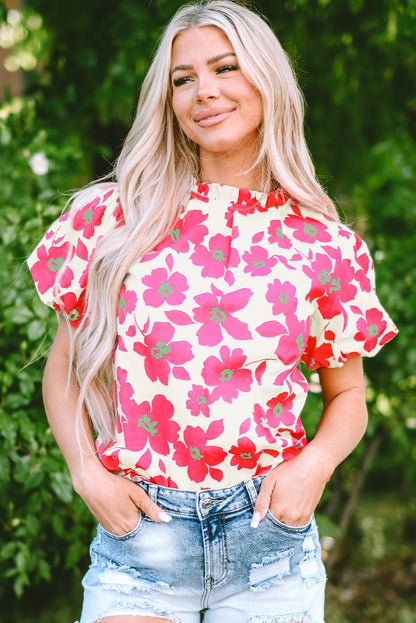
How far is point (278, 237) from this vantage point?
1601 millimetres

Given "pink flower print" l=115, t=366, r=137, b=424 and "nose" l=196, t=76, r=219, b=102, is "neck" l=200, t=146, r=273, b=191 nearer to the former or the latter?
"nose" l=196, t=76, r=219, b=102

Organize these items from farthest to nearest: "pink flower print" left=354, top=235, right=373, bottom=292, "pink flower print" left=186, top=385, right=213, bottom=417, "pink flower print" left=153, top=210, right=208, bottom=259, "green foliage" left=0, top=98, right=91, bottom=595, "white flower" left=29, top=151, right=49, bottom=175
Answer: "white flower" left=29, top=151, right=49, bottom=175, "green foliage" left=0, top=98, right=91, bottom=595, "pink flower print" left=354, top=235, right=373, bottom=292, "pink flower print" left=153, top=210, right=208, bottom=259, "pink flower print" left=186, top=385, right=213, bottom=417

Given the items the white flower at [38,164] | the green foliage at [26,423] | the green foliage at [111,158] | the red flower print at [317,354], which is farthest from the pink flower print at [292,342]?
the white flower at [38,164]

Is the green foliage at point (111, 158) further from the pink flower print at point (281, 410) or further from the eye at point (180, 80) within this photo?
the pink flower print at point (281, 410)

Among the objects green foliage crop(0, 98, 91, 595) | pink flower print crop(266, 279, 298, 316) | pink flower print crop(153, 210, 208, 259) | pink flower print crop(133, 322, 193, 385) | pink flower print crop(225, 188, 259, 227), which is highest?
pink flower print crop(225, 188, 259, 227)

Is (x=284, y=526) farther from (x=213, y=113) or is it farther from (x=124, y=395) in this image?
(x=213, y=113)

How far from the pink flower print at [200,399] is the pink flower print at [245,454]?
0.34 feet

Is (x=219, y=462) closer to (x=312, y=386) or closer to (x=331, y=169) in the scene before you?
(x=312, y=386)

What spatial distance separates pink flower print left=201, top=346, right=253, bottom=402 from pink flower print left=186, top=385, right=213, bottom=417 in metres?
0.01

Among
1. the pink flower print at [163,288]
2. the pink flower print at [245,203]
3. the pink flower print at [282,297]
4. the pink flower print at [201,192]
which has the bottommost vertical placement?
the pink flower print at [282,297]

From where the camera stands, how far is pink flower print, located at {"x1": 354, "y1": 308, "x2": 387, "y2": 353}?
5.46 feet

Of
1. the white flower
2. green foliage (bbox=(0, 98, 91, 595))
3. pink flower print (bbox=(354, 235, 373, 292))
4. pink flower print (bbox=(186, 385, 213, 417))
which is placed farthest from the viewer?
the white flower

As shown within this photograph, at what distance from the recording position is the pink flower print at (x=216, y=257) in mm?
1533

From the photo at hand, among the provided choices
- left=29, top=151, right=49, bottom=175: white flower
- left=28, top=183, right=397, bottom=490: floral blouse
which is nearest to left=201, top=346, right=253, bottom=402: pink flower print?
left=28, top=183, right=397, bottom=490: floral blouse
